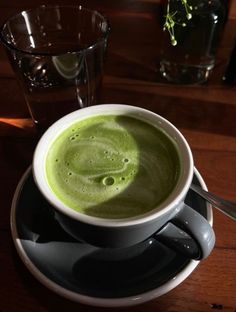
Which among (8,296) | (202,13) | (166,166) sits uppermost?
(202,13)

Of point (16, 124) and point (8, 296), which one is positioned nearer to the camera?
point (8, 296)

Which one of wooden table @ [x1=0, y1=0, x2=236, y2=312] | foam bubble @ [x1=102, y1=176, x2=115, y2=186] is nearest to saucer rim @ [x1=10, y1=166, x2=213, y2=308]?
wooden table @ [x1=0, y1=0, x2=236, y2=312]

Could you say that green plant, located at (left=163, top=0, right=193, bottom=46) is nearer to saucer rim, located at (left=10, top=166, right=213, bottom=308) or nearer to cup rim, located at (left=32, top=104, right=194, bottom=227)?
cup rim, located at (left=32, top=104, right=194, bottom=227)

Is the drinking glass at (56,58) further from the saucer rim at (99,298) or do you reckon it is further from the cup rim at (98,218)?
the saucer rim at (99,298)

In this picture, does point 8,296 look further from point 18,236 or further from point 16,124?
point 16,124

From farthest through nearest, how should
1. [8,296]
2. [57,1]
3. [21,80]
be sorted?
[57,1], [21,80], [8,296]

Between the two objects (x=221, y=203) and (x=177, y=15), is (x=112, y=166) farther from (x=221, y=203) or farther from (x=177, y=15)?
(x=177, y=15)

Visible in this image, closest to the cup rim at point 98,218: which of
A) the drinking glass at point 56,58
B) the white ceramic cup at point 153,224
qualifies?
the white ceramic cup at point 153,224

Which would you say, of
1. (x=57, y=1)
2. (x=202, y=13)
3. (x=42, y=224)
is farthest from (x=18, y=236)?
(x=57, y=1)

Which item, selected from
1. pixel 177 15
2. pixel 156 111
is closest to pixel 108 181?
pixel 156 111
